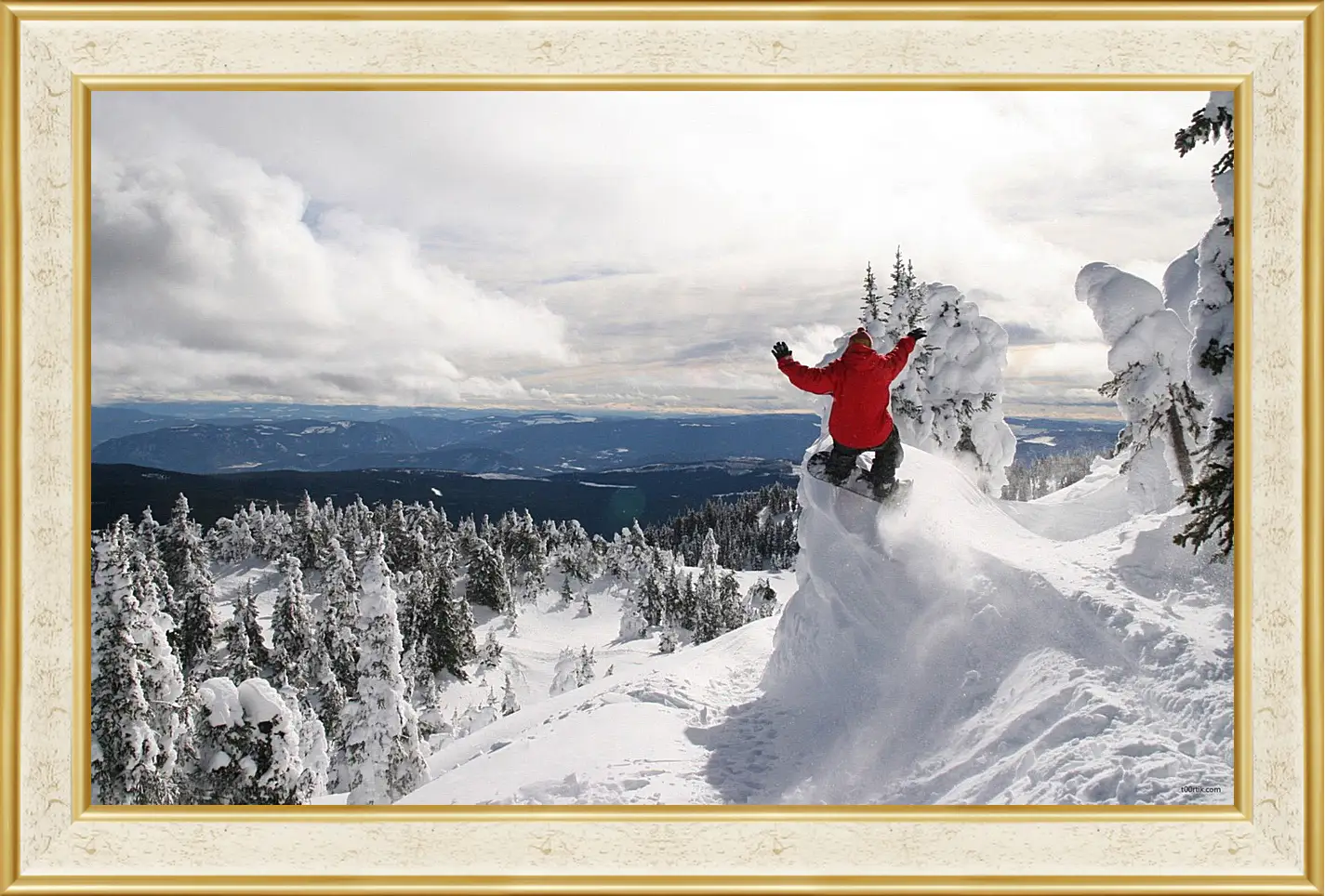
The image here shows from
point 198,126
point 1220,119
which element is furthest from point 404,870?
point 1220,119

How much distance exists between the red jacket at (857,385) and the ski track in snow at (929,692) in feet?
2.93

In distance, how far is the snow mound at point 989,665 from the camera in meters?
4.93

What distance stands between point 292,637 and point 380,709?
20458 millimetres

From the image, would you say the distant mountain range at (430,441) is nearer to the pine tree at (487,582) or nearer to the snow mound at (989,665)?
the snow mound at (989,665)

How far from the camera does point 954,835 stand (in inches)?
202

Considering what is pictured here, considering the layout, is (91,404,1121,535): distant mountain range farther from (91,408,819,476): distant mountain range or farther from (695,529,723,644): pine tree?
(695,529,723,644): pine tree

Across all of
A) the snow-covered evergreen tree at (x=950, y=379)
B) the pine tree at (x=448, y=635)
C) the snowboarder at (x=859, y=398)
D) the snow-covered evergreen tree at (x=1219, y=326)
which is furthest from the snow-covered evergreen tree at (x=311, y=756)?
A: the pine tree at (x=448, y=635)

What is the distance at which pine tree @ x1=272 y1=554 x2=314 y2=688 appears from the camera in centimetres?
2933

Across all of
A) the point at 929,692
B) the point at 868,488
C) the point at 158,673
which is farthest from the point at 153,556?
the point at 929,692

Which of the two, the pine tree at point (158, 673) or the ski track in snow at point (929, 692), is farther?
the pine tree at point (158, 673)

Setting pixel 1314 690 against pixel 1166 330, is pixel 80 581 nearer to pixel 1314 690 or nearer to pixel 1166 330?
pixel 1314 690

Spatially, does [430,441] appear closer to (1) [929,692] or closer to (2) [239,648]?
(1) [929,692]

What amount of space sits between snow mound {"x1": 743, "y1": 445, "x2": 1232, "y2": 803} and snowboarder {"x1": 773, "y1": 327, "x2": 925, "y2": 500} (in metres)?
0.34

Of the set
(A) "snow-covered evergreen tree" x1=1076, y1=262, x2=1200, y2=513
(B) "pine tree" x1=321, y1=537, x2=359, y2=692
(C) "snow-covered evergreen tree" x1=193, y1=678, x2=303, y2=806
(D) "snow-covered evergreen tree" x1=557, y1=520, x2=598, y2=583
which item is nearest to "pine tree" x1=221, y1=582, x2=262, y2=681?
(B) "pine tree" x1=321, y1=537, x2=359, y2=692
